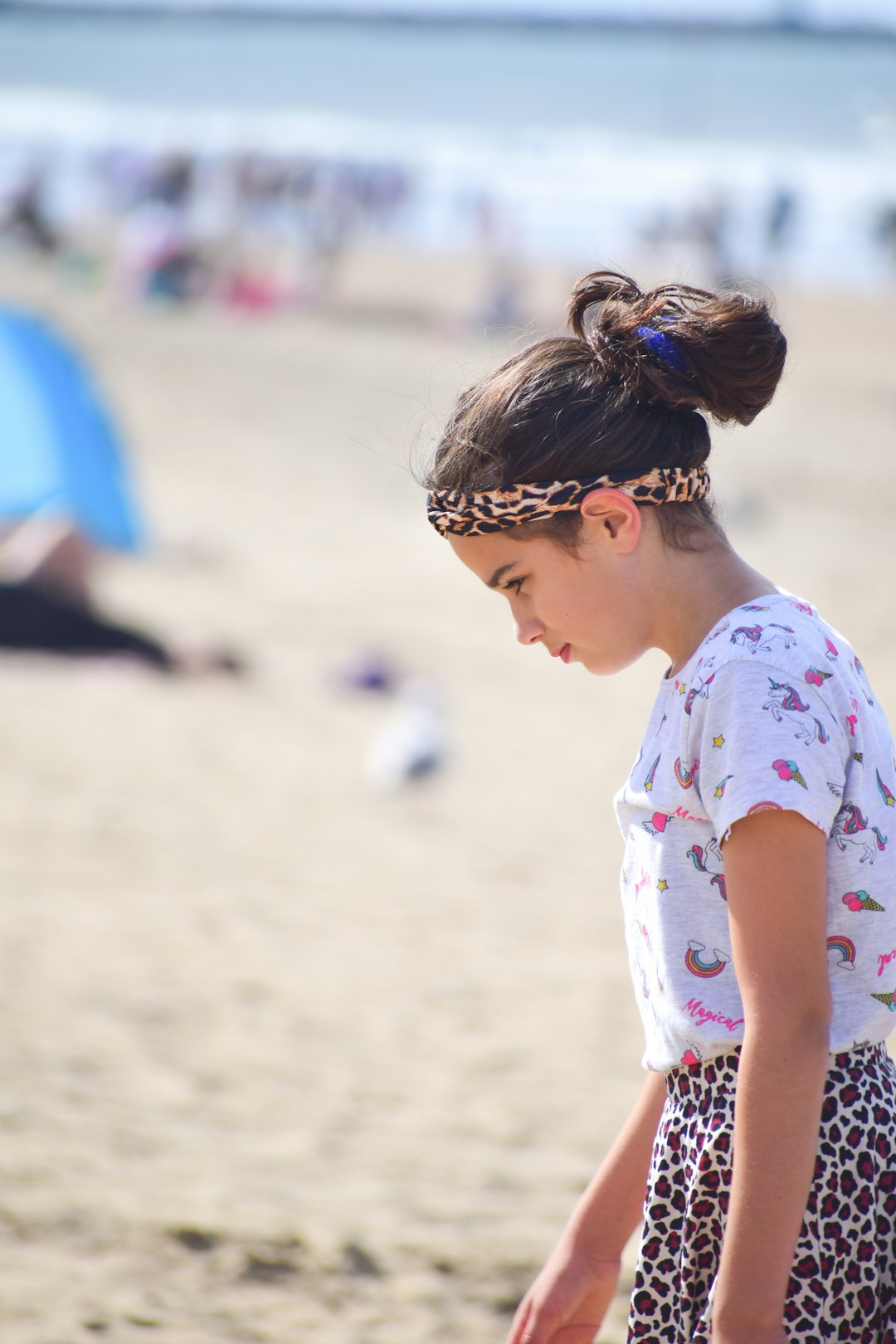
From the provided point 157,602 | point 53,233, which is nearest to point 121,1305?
point 157,602

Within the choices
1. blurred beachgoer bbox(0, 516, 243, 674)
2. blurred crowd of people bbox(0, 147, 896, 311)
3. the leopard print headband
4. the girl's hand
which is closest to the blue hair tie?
the leopard print headband

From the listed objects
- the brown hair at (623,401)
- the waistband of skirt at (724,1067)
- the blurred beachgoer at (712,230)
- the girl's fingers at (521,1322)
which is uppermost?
the blurred beachgoer at (712,230)

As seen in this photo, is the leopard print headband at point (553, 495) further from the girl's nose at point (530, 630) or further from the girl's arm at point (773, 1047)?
the girl's arm at point (773, 1047)

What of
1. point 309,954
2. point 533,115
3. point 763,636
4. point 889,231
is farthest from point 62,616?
point 533,115

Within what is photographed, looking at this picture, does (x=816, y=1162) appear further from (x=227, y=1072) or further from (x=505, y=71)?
(x=505, y=71)

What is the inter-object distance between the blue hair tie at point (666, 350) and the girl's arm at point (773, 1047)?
451mm

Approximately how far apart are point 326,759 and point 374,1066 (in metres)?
2.79

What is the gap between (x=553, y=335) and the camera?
132cm

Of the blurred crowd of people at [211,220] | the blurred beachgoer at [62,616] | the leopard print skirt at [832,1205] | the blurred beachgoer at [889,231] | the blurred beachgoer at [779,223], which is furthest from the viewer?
the blurred beachgoer at [779,223]

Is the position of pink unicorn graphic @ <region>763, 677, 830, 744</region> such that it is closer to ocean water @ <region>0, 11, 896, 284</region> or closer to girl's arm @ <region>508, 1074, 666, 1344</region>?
girl's arm @ <region>508, 1074, 666, 1344</region>

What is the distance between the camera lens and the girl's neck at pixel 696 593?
4.10 feet

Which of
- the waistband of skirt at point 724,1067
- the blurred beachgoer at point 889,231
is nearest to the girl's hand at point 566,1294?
the waistband of skirt at point 724,1067

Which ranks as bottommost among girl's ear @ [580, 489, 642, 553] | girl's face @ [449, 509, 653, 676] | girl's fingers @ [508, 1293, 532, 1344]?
girl's fingers @ [508, 1293, 532, 1344]

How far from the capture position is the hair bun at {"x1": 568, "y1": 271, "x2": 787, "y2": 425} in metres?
1.24
